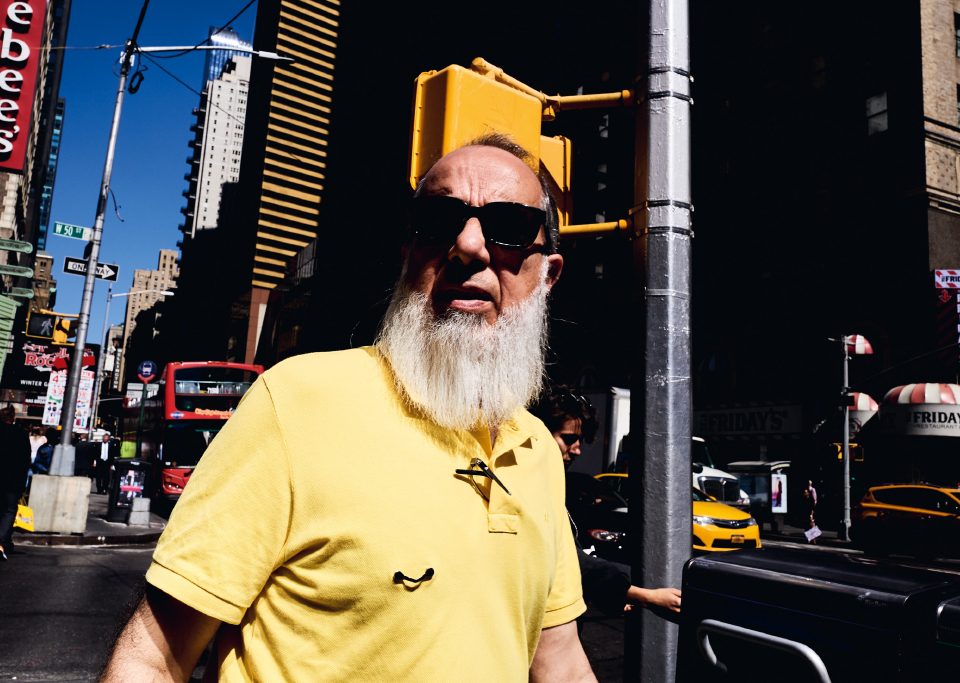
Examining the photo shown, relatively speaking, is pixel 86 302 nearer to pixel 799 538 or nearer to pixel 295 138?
pixel 799 538

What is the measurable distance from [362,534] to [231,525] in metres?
0.21

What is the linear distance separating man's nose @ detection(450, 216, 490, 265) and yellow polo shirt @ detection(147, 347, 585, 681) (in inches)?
17.8

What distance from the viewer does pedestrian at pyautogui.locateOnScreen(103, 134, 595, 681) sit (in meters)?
1.17

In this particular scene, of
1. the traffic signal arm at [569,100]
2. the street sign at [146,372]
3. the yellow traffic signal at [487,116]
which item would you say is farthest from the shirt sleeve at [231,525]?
the street sign at [146,372]

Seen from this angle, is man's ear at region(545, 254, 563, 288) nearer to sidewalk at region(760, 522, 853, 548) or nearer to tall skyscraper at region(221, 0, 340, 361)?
sidewalk at region(760, 522, 853, 548)

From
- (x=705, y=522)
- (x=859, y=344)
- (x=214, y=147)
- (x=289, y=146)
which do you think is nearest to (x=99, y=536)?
(x=705, y=522)

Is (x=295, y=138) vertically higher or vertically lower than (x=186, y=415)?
higher

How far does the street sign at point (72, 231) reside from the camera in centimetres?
1605

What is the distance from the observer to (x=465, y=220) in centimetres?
176

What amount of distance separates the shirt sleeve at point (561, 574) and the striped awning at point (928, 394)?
23790mm

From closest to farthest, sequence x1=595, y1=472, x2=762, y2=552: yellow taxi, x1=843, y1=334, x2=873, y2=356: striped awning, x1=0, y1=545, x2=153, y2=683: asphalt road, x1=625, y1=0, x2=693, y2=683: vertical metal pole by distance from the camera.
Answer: x1=625, y1=0, x2=693, y2=683: vertical metal pole, x1=0, y1=545, x2=153, y2=683: asphalt road, x1=595, y1=472, x2=762, y2=552: yellow taxi, x1=843, y1=334, x2=873, y2=356: striped awning

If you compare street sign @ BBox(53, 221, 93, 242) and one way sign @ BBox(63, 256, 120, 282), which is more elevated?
street sign @ BBox(53, 221, 93, 242)

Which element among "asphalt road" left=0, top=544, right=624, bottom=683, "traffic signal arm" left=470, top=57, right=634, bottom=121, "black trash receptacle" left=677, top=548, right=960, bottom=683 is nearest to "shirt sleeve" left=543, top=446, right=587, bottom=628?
"black trash receptacle" left=677, top=548, right=960, bottom=683

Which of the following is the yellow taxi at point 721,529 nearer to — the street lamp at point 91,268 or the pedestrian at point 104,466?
the street lamp at point 91,268
